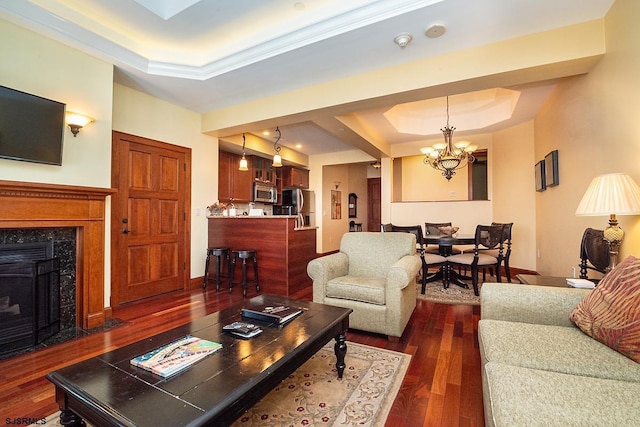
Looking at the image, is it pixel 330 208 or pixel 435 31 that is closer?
pixel 435 31

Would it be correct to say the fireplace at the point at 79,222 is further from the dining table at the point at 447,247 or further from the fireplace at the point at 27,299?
the dining table at the point at 447,247

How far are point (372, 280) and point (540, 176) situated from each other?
3.34m

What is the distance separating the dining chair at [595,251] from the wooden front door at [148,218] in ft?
14.9

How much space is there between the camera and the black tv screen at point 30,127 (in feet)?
7.31

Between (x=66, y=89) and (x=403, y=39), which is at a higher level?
(x=403, y=39)

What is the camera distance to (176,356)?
1.24 metres

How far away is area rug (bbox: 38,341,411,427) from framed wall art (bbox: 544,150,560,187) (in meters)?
3.03

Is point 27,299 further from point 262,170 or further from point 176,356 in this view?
point 262,170

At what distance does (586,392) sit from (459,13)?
98.7 inches

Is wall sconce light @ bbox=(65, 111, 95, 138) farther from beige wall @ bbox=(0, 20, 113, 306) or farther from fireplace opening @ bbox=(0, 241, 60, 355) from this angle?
fireplace opening @ bbox=(0, 241, 60, 355)

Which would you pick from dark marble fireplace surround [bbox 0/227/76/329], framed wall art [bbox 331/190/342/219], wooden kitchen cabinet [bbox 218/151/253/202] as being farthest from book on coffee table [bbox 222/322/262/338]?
framed wall art [bbox 331/190/342/219]

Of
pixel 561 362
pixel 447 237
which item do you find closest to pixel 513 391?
pixel 561 362

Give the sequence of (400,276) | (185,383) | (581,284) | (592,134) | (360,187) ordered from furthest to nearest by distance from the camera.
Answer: (360,187) → (592,134) → (400,276) → (581,284) → (185,383)

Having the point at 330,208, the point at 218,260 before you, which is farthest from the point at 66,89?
the point at 330,208
